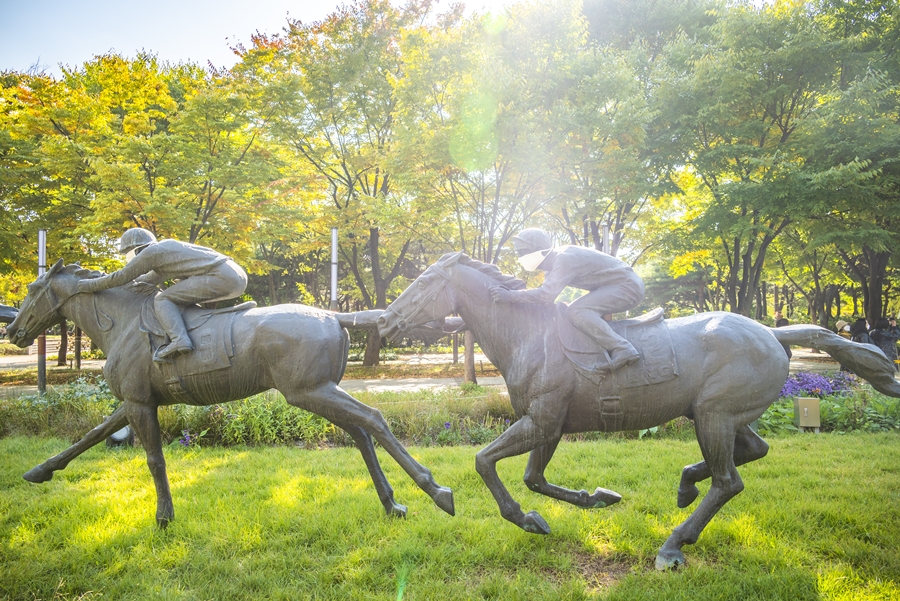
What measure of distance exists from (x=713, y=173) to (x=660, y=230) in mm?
3828

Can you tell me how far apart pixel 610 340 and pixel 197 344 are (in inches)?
127

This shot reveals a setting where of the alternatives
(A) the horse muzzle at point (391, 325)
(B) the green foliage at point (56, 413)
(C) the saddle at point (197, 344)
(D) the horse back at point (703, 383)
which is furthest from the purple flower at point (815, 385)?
(B) the green foliage at point (56, 413)

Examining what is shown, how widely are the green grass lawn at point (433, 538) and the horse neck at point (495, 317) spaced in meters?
1.53

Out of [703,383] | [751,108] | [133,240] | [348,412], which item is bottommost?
[348,412]

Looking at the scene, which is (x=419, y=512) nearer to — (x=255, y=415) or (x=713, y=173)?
(x=255, y=415)

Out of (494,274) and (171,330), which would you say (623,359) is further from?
(171,330)

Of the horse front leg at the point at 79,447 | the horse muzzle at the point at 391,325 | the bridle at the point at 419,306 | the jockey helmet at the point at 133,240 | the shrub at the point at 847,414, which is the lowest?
the shrub at the point at 847,414

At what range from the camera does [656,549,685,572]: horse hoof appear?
3414 mm

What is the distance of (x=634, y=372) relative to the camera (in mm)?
3447

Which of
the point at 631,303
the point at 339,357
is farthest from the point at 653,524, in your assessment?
the point at 339,357

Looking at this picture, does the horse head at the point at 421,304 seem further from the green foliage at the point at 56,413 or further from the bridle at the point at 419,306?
the green foliage at the point at 56,413

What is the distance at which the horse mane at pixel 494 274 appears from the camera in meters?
3.63

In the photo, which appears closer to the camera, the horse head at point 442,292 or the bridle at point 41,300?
the horse head at point 442,292

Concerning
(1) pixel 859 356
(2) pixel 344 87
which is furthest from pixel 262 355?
(2) pixel 344 87
